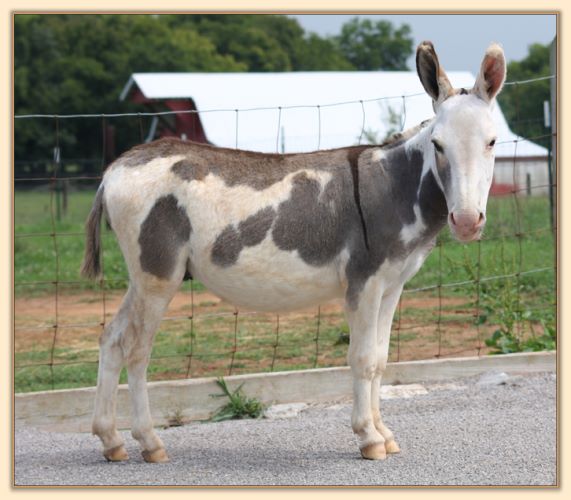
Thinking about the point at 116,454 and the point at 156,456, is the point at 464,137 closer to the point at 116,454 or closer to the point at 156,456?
the point at 156,456

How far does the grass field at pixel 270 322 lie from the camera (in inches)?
355

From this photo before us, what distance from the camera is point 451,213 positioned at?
5.27 metres

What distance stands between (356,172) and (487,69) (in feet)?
3.39

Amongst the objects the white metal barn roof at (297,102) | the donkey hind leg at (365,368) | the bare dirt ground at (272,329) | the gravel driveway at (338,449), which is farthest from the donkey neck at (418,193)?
the white metal barn roof at (297,102)

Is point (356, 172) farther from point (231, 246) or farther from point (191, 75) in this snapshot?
point (191, 75)

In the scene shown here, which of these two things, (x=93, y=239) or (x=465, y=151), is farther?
(x=93, y=239)

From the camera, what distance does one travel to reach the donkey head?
206 inches

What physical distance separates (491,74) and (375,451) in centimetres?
244

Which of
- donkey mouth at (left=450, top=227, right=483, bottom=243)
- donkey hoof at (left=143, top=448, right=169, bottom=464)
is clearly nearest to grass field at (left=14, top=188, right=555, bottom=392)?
donkey hoof at (left=143, top=448, right=169, bottom=464)

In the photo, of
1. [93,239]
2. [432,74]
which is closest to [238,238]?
[93,239]

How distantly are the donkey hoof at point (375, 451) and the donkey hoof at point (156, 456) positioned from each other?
1282 mm

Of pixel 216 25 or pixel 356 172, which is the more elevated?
pixel 216 25

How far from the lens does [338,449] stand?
20.5 ft

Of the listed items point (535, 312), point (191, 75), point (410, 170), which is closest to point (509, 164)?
point (191, 75)
